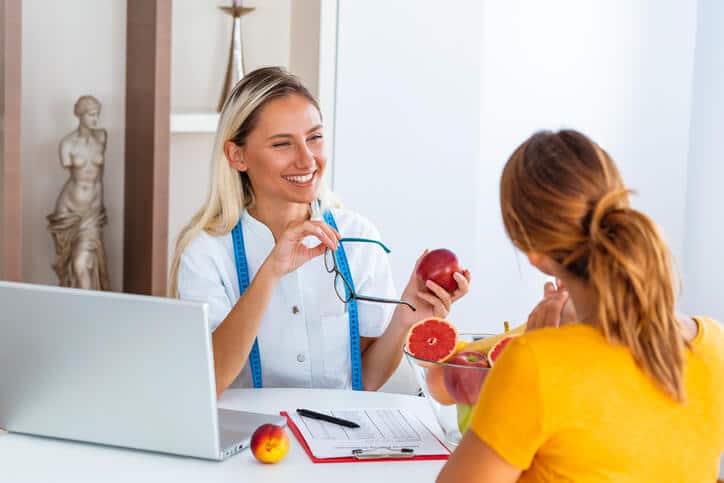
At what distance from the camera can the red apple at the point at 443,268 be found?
2.07 metres

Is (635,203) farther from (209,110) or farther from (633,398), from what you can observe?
(633,398)

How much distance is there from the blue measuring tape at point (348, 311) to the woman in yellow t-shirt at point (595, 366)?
113cm

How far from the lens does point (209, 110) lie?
3475 mm

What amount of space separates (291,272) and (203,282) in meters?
0.20

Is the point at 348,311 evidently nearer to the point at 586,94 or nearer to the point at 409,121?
the point at 409,121

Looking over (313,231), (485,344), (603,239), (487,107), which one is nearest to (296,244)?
(313,231)

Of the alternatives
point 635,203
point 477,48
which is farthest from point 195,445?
point 635,203

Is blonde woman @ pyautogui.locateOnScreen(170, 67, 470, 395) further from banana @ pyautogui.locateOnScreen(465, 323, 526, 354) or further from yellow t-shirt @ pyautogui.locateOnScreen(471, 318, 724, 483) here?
yellow t-shirt @ pyautogui.locateOnScreen(471, 318, 724, 483)

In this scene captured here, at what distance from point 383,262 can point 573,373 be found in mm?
1296

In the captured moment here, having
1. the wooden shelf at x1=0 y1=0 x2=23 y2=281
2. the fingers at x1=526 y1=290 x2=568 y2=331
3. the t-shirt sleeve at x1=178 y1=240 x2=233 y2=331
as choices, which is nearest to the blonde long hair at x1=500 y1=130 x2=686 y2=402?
the fingers at x1=526 y1=290 x2=568 y2=331

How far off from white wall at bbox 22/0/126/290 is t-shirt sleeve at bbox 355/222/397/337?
1.16 metres

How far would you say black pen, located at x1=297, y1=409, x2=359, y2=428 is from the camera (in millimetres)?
1758

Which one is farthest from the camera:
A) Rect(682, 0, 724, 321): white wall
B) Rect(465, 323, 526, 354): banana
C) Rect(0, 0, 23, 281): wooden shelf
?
Rect(682, 0, 724, 321): white wall

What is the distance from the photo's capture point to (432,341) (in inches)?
65.2
